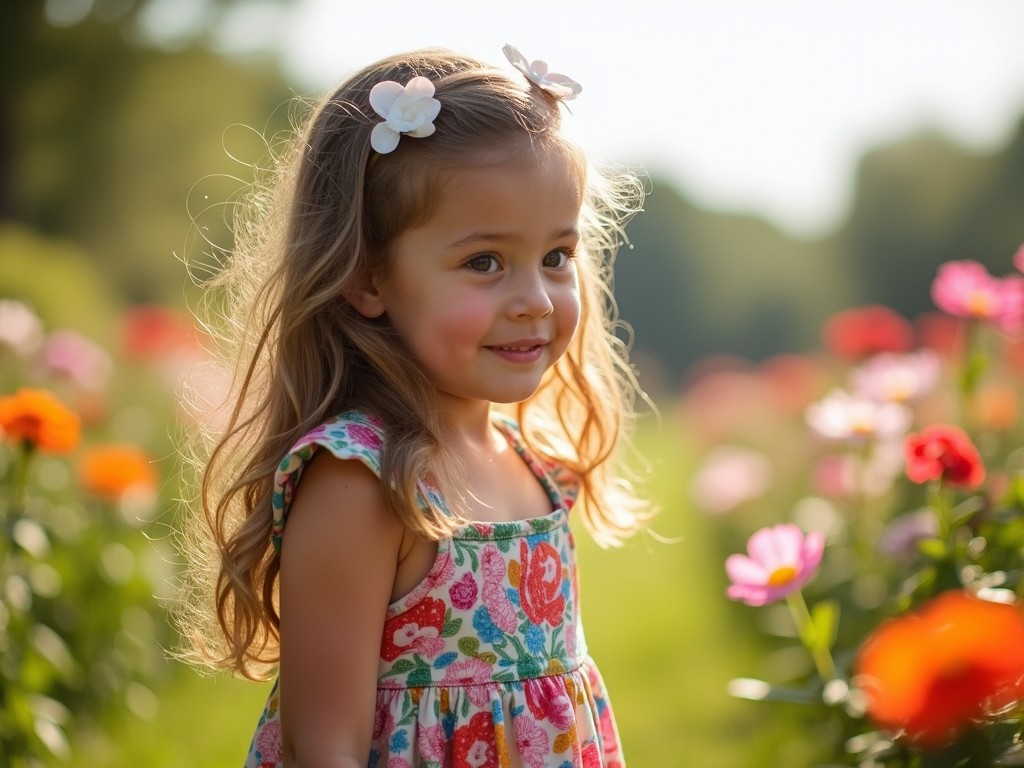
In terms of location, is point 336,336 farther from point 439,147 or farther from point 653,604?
point 653,604

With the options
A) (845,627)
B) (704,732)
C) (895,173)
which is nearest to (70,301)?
(704,732)

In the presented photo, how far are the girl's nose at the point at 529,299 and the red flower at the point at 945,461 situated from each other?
706mm

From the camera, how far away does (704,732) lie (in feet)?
10.5

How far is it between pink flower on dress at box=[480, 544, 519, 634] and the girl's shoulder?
0.23 meters

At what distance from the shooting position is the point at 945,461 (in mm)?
1798

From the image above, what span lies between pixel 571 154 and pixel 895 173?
8296 mm

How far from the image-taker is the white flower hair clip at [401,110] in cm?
156

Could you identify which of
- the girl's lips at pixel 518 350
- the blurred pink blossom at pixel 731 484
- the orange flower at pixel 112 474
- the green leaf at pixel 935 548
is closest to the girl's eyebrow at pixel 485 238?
the girl's lips at pixel 518 350

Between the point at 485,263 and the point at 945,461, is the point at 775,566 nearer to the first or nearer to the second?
the point at 945,461

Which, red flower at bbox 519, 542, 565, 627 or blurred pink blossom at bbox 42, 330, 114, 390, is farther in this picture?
blurred pink blossom at bbox 42, 330, 114, 390

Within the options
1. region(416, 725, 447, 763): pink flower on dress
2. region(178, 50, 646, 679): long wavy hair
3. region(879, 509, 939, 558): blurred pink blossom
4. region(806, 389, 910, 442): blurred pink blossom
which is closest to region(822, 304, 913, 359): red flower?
region(806, 389, 910, 442): blurred pink blossom

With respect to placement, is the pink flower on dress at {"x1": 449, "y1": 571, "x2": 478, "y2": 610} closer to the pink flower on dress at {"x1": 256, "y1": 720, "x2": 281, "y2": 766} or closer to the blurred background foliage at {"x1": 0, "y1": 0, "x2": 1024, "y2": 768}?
the pink flower on dress at {"x1": 256, "y1": 720, "x2": 281, "y2": 766}

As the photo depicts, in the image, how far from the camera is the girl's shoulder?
1495 millimetres

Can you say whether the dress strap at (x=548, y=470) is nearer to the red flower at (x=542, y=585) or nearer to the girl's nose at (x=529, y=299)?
the red flower at (x=542, y=585)
